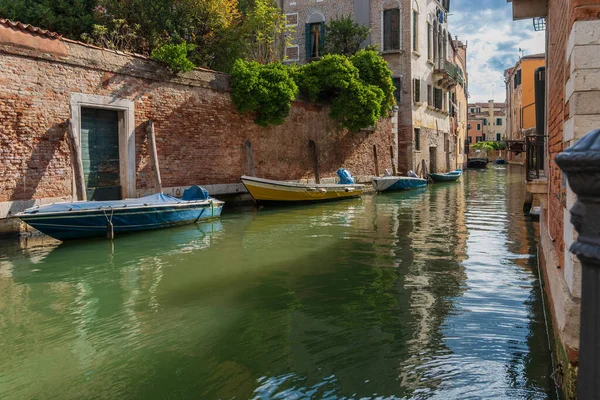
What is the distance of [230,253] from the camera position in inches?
328

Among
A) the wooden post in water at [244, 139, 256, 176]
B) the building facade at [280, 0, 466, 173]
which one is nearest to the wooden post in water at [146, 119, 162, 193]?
the wooden post in water at [244, 139, 256, 176]

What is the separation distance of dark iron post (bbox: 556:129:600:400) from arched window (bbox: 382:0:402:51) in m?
24.5

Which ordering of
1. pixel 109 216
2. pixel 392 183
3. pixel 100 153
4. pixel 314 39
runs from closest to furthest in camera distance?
1. pixel 109 216
2. pixel 100 153
3. pixel 392 183
4. pixel 314 39

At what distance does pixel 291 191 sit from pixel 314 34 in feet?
40.7

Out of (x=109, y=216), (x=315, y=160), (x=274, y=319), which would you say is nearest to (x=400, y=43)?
(x=315, y=160)

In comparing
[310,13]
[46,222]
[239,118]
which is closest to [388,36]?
[310,13]

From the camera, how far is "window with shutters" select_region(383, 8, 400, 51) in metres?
24.5

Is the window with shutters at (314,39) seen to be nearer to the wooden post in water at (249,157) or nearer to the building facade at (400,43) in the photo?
the building facade at (400,43)

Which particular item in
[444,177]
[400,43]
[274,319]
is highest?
[400,43]

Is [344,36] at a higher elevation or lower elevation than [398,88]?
higher

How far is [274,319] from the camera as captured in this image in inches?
193

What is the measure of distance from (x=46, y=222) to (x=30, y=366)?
18.0 feet

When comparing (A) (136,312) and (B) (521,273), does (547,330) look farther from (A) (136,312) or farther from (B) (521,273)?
(A) (136,312)

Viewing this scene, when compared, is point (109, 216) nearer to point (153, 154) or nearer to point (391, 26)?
point (153, 154)
